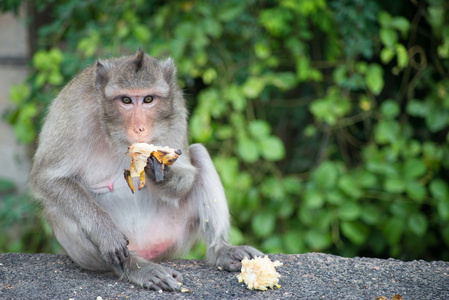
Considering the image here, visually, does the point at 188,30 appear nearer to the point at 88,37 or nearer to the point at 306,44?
the point at 88,37

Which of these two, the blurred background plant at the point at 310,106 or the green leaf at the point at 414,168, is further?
the blurred background plant at the point at 310,106

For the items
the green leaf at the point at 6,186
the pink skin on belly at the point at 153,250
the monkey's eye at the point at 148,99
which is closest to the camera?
the monkey's eye at the point at 148,99

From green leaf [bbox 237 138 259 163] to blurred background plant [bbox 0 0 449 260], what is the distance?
0.01 metres

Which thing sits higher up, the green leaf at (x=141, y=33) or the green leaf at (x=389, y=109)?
the green leaf at (x=141, y=33)

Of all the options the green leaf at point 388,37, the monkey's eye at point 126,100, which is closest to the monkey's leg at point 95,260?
the monkey's eye at point 126,100

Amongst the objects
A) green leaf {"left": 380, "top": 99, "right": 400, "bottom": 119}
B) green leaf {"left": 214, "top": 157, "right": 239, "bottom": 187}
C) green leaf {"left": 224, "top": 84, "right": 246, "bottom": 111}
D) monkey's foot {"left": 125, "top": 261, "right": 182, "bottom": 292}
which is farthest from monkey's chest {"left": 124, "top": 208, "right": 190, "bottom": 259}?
green leaf {"left": 380, "top": 99, "right": 400, "bottom": 119}

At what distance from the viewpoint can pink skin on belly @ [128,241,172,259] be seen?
416cm

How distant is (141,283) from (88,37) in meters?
3.48

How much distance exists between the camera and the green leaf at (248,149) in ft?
19.2

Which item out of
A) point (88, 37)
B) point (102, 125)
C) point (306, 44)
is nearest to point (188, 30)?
point (88, 37)

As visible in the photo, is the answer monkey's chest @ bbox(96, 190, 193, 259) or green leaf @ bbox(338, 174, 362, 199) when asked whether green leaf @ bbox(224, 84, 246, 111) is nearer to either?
green leaf @ bbox(338, 174, 362, 199)

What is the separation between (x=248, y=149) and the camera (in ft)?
19.3

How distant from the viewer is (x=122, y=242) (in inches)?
144

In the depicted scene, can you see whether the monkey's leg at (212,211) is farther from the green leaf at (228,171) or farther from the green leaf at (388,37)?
the green leaf at (388,37)
